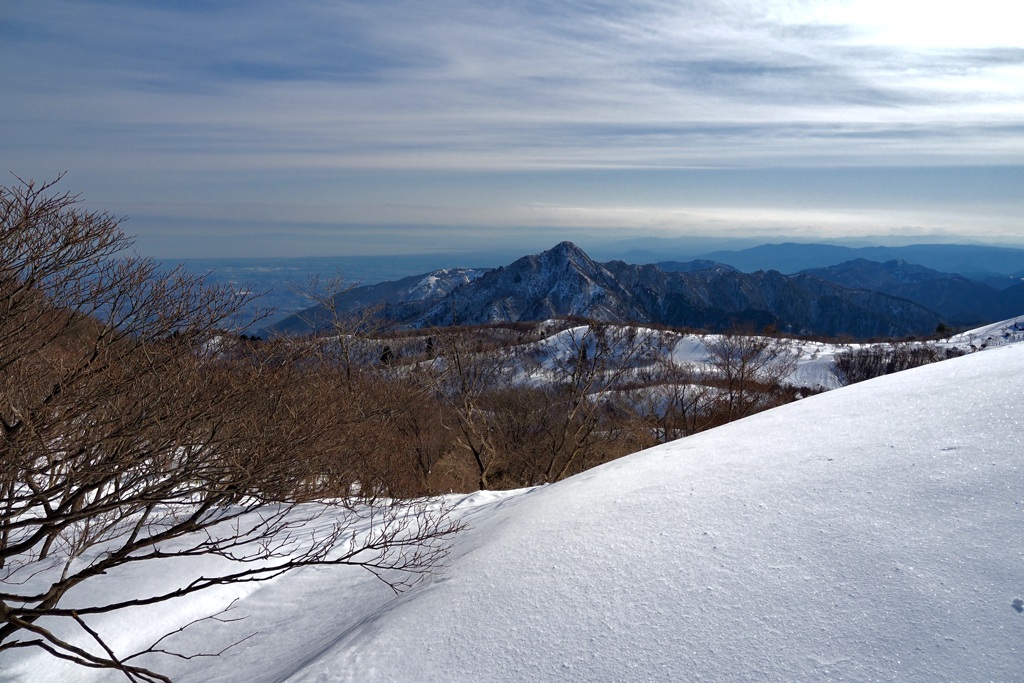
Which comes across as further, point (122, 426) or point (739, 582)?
point (122, 426)

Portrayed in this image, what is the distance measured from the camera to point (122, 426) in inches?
288

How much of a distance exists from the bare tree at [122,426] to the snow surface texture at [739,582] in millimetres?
1109

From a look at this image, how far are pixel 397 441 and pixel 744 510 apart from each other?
1456 centimetres

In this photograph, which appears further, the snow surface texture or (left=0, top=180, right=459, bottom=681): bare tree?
(left=0, top=180, right=459, bottom=681): bare tree

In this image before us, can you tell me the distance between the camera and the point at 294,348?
39.4 feet

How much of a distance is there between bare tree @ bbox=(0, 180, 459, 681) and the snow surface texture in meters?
1.11

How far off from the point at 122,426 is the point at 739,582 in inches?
282

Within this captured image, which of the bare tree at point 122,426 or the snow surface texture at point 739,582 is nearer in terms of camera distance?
the snow surface texture at point 739,582

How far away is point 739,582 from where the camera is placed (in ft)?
17.4

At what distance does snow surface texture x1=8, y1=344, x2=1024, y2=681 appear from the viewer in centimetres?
448

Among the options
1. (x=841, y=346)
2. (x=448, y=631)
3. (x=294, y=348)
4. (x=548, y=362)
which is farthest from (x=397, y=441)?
(x=841, y=346)

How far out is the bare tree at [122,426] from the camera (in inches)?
283

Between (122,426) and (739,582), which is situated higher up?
(122,426)

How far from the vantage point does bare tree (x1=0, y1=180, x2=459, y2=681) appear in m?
7.18
